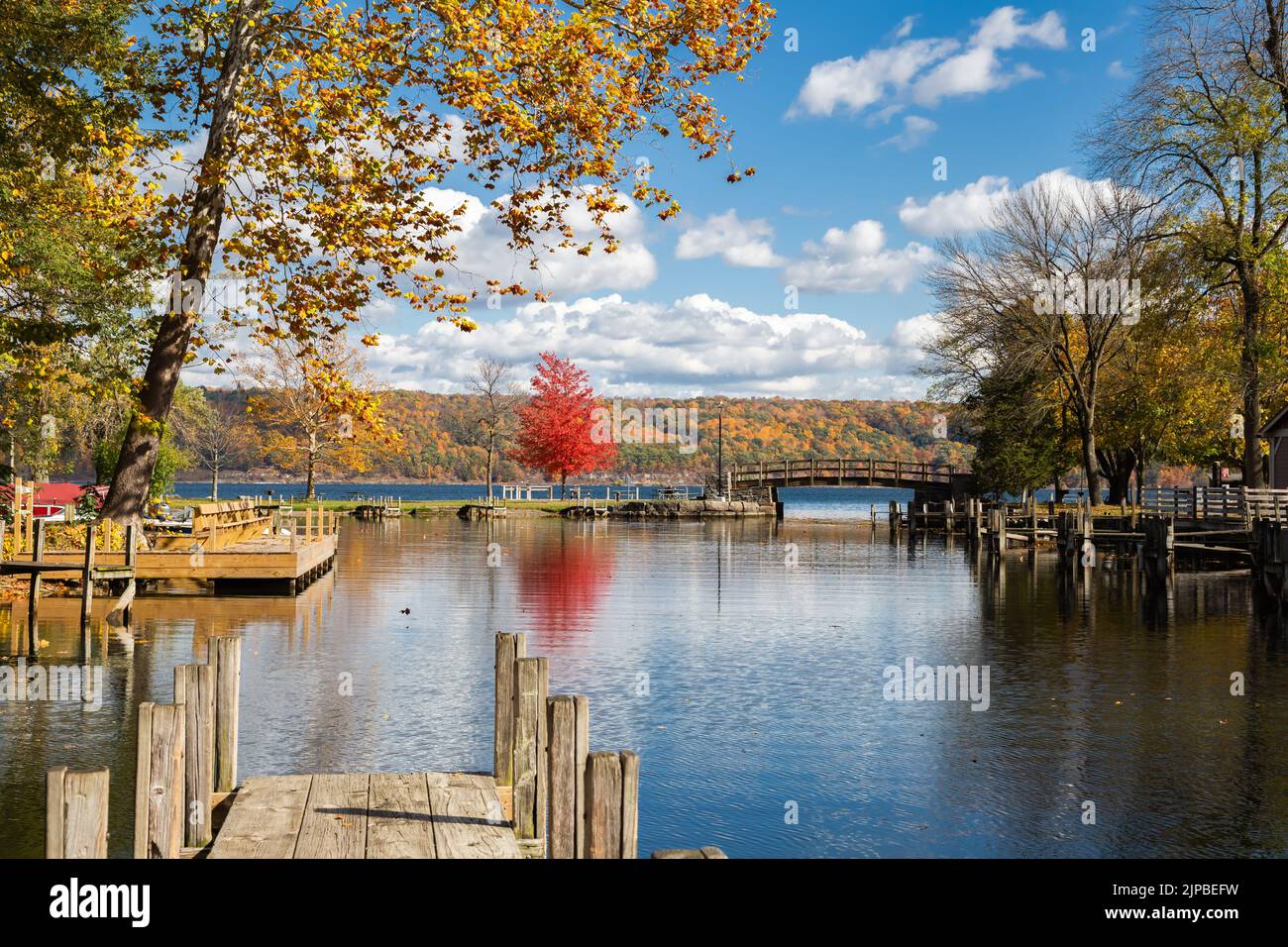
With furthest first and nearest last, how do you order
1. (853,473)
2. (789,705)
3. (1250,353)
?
(853,473) < (1250,353) < (789,705)

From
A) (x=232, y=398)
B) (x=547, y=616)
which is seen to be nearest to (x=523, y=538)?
(x=547, y=616)

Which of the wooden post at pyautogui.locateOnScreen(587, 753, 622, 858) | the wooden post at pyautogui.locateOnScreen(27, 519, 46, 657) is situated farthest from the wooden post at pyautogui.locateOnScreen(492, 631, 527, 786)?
the wooden post at pyautogui.locateOnScreen(27, 519, 46, 657)

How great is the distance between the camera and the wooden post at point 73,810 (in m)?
5.51

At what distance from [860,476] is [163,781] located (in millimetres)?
77899

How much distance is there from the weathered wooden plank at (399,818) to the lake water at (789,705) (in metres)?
2.14

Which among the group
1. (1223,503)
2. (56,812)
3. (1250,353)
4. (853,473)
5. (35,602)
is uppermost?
(1250,353)

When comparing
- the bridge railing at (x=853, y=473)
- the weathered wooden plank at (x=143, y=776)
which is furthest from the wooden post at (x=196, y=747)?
the bridge railing at (x=853, y=473)

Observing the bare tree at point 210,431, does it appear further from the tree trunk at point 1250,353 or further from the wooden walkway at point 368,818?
the wooden walkway at point 368,818

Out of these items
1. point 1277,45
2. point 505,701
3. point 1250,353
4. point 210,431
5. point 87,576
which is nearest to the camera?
point 505,701

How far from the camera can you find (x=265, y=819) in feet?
26.8

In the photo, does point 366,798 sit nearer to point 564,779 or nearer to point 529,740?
point 529,740

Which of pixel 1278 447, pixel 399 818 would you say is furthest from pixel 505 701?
pixel 1278 447

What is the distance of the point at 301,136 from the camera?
21.1 meters
